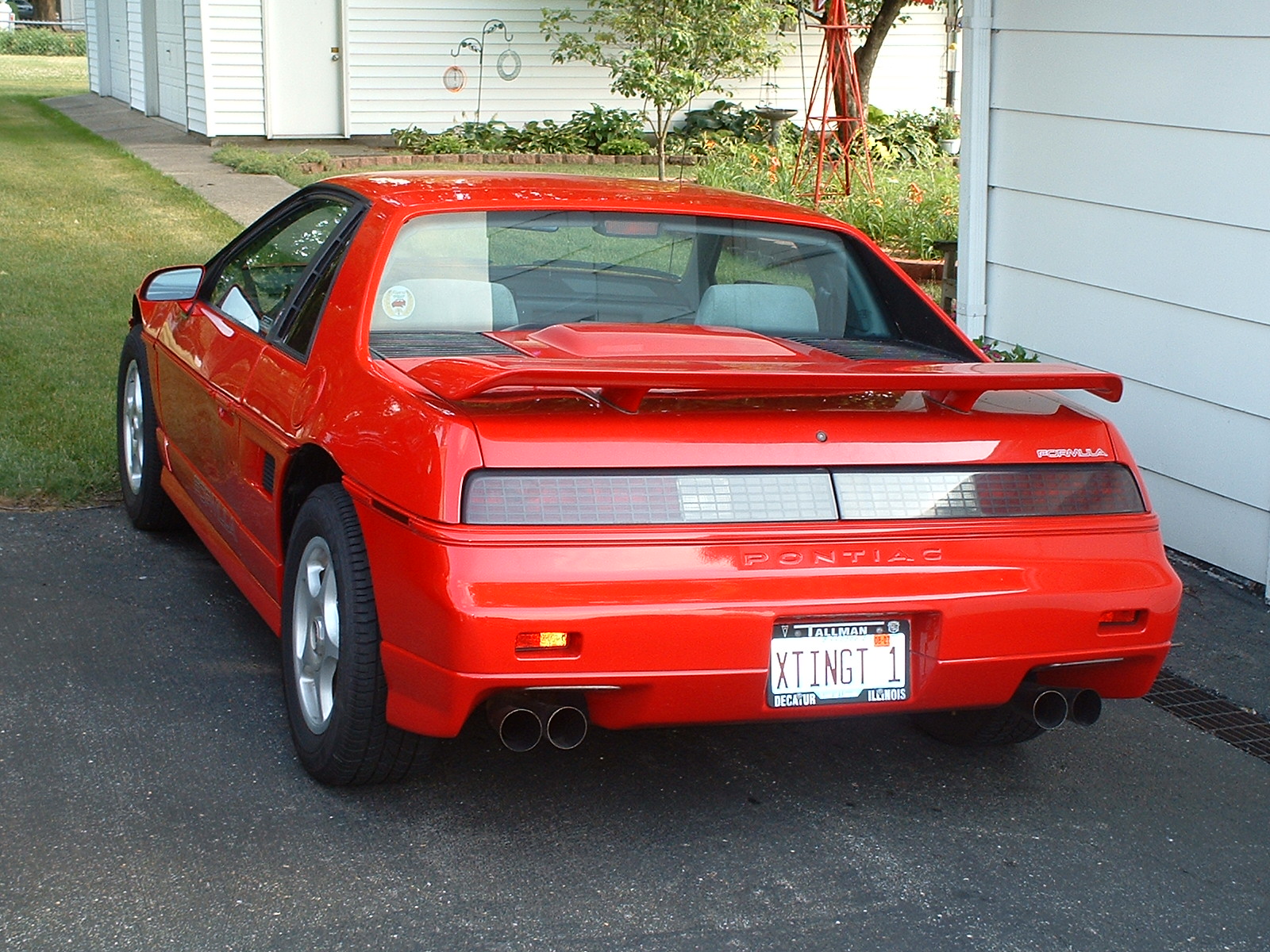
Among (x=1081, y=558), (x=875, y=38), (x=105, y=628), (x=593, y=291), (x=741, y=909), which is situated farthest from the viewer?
(x=875, y=38)

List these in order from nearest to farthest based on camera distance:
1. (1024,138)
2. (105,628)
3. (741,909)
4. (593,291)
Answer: (741,909) → (593,291) → (105,628) → (1024,138)

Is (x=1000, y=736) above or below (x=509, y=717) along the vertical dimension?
below

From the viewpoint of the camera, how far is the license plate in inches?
132

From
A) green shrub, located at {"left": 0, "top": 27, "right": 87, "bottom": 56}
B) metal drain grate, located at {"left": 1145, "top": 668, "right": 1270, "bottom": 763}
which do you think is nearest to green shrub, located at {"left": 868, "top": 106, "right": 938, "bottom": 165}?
metal drain grate, located at {"left": 1145, "top": 668, "right": 1270, "bottom": 763}

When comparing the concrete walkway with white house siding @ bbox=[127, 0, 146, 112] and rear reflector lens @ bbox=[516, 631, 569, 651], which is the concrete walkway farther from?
rear reflector lens @ bbox=[516, 631, 569, 651]

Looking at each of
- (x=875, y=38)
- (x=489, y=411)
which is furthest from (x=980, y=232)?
(x=875, y=38)

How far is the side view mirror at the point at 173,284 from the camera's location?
5.21 meters

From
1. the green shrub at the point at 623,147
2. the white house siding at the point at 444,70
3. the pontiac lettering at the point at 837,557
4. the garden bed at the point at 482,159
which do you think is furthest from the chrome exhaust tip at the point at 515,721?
the white house siding at the point at 444,70

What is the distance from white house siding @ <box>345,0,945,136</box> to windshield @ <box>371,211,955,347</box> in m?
17.4

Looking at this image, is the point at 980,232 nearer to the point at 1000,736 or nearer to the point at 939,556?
the point at 1000,736

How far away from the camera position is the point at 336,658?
12.1 ft

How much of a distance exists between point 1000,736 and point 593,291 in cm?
165

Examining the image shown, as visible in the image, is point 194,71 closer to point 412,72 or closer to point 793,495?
point 412,72

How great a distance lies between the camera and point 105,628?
4883mm
